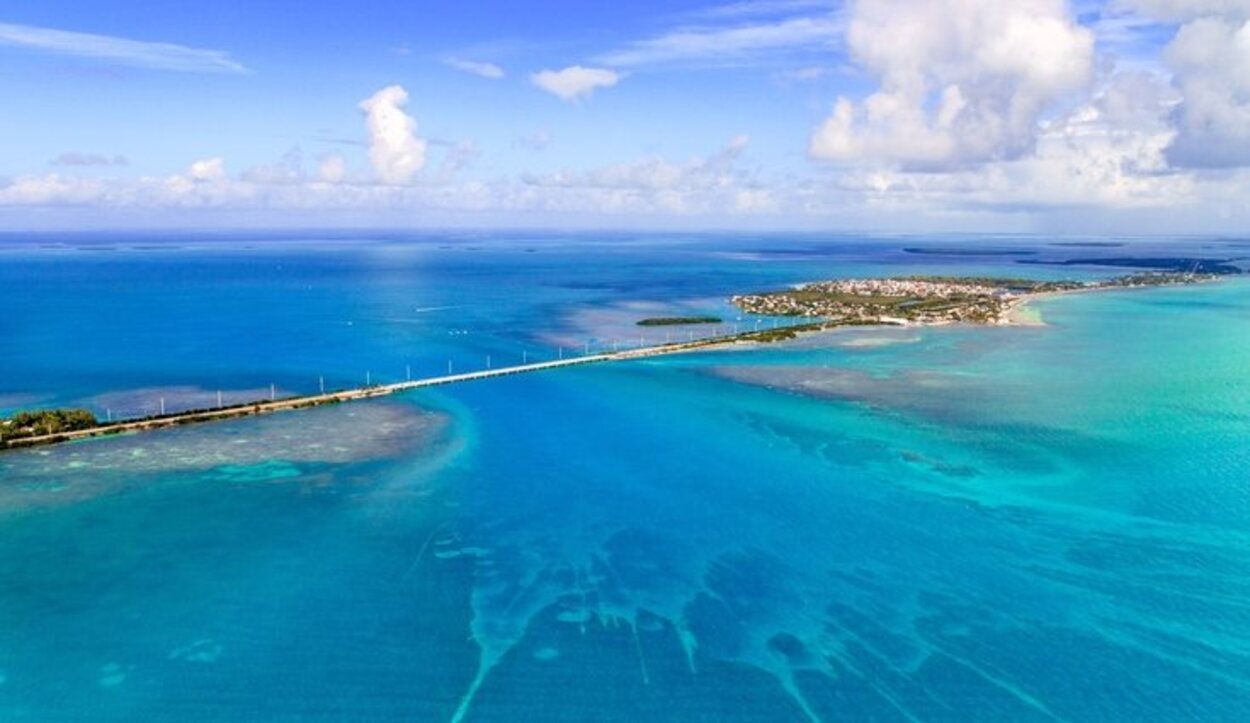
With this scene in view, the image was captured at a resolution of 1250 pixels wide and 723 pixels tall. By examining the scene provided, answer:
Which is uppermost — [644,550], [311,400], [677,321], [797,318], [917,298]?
[917,298]

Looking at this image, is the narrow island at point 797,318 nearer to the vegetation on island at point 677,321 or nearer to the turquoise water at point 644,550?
the vegetation on island at point 677,321

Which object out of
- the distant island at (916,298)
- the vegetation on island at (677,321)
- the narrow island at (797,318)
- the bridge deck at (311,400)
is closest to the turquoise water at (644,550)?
the bridge deck at (311,400)

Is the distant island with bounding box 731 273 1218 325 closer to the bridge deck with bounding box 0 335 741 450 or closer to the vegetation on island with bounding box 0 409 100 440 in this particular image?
the bridge deck with bounding box 0 335 741 450

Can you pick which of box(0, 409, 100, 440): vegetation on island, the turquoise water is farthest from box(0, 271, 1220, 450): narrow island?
the turquoise water

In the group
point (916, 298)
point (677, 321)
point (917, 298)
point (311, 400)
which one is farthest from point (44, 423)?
point (917, 298)

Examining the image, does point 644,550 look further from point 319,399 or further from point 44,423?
point 44,423

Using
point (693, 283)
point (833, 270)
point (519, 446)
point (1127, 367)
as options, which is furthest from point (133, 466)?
point (833, 270)

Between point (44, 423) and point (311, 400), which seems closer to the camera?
point (44, 423)

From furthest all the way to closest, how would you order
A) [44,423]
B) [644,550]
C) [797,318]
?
[797,318] < [44,423] < [644,550]
